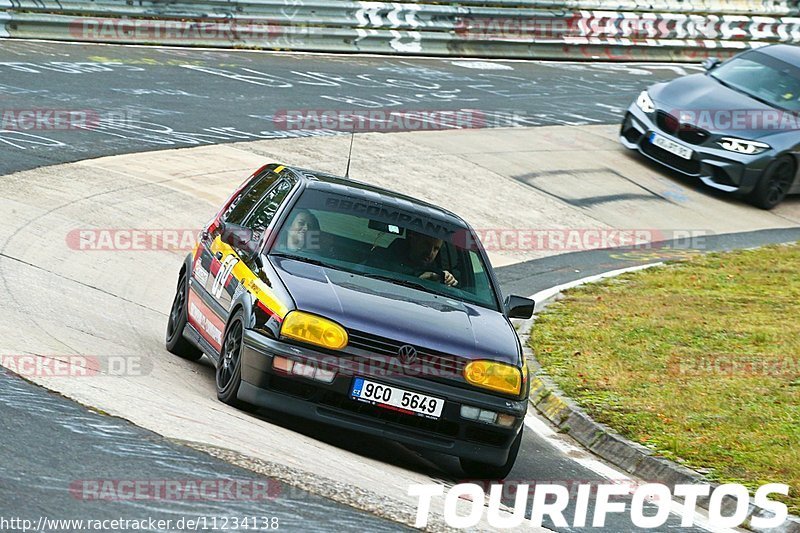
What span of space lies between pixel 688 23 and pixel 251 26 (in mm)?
11545

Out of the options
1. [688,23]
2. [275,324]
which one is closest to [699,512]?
[275,324]

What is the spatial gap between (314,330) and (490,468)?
127 cm

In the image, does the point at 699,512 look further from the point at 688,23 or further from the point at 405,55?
the point at 688,23

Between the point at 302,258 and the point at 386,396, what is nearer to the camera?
the point at 386,396

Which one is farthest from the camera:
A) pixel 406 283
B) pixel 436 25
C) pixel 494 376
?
pixel 436 25

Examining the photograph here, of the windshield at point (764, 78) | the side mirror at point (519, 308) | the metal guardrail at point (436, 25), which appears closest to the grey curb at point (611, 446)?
the side mirror at point (519, 308)

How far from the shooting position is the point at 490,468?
293 inches

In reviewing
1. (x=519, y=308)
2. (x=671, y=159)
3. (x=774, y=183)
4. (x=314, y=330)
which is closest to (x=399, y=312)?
(x=314, y=330)

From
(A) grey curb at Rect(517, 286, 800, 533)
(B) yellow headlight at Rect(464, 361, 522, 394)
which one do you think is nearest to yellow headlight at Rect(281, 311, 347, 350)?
(B) yellow headlight at Rect(464, 361, 522, 394)

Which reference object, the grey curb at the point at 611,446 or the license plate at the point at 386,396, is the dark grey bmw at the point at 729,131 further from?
the license plate at the point at 386,396

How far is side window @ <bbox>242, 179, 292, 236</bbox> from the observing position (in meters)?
8.55

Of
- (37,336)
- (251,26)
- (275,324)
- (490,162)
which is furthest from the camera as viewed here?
(251,26)

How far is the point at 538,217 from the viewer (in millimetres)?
16297

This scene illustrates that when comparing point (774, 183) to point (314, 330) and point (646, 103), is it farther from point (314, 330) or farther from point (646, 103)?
point (314, 330)
